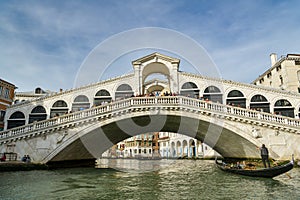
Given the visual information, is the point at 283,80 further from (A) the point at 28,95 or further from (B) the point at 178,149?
(A) the point at 28,95

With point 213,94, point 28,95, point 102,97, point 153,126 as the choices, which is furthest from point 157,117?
point 28,95

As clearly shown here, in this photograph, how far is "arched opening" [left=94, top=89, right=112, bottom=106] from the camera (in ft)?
61.0

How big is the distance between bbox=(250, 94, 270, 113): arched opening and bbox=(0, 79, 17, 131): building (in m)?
19.7

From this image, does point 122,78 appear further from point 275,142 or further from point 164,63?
point 275,142

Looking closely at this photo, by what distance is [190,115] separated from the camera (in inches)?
493

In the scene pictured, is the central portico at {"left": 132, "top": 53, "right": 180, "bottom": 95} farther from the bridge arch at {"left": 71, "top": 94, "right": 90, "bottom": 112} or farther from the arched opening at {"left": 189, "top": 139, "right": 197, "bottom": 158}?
the arched opening at {"left": 189, "top": 139, "right": 197, "bottom": 158}

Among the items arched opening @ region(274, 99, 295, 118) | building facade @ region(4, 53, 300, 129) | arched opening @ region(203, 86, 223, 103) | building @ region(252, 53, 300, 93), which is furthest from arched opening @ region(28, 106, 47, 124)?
building @ region(252, 53, 300, 93)

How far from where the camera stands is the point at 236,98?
18.5m

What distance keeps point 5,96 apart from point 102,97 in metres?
8.62

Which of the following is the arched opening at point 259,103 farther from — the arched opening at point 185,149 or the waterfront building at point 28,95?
the waterfront building at point 28,95

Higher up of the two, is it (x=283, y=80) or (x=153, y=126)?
(x=283, y=80)

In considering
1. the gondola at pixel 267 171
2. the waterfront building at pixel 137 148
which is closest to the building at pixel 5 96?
the gondola at pixel 267 171

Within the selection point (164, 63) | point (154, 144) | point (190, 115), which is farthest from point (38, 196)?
point (154, 144)

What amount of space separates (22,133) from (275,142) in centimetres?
1344
